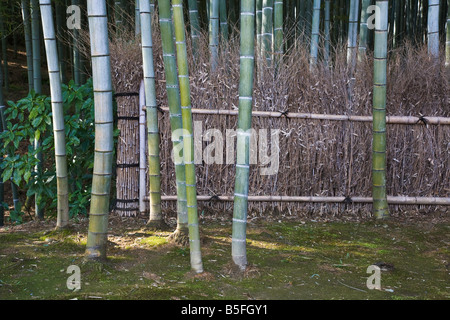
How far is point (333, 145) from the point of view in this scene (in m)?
4.70

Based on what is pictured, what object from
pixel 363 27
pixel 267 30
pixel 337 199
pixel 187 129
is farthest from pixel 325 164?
pixel 187 129

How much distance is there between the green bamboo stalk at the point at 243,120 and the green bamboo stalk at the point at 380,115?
190 cm

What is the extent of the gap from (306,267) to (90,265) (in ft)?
4.44

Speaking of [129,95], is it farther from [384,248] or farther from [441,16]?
[441,16]

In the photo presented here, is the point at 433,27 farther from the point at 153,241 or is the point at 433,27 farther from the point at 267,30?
the point at 153,241

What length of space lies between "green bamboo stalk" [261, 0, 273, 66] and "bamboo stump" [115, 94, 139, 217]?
1.34m

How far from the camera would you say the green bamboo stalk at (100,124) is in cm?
277

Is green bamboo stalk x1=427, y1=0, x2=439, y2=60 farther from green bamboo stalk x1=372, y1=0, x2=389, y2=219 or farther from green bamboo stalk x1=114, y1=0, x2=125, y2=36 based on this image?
green bamboo stalk x1=114, y1=0, x2=125, y2=36

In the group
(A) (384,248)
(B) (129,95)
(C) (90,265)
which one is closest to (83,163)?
(B) (129,95)

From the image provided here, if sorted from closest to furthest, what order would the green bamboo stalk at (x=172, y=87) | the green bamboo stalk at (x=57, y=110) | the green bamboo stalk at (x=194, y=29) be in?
the green bamboo stalk at (x=172, y=87) < the green bamboo stalk at (x=57, y=110) < the green bamboo stalk at (x=194, y=29)

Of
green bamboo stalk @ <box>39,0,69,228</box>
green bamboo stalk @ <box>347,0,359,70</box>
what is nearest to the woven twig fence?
green bamboo stalk @ <box>347,0,359,70</box>

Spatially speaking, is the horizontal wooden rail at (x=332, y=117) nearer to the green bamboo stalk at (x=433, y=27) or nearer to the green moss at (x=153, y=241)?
the green bamboo stalk at (x=433, y=27)

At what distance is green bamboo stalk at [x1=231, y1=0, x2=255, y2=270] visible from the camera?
2.75 m

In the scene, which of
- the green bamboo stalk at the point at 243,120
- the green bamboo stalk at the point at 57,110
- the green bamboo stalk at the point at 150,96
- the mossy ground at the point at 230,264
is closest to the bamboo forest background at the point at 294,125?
the mossy ground at the point at 230,264
